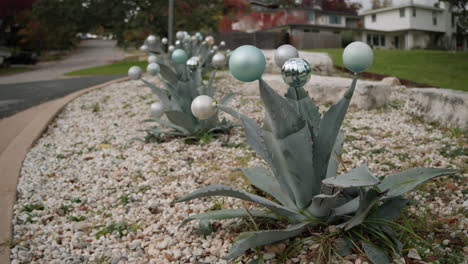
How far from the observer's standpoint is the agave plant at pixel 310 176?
141cm

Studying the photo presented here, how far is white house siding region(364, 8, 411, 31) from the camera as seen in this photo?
30734mm

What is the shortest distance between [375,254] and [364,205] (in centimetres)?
20

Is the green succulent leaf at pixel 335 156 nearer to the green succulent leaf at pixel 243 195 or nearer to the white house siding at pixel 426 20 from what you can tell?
the green succulent leaf at pixel 243 195

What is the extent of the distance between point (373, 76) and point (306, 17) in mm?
27233

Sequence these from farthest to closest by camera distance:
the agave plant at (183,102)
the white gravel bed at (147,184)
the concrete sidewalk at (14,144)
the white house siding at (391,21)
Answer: the white house siding at (391,21)
the agave plant at (183,102)
the concrete sidewalk at (14,144)
the white gravel bed at (147,184)

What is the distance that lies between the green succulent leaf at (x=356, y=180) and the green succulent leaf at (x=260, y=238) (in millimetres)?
340

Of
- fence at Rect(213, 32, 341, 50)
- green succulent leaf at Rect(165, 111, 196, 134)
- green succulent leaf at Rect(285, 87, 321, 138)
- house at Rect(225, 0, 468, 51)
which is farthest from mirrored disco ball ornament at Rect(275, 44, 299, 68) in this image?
house at Rect(225, 0, 468, 51)

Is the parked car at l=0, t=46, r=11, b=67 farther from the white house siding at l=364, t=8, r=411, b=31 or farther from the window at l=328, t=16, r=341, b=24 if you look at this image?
the white house siding at l=364, t=8, r=411, b=31

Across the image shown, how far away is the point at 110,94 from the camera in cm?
738

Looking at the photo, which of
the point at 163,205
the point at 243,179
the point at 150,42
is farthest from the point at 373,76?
the point at 163,205

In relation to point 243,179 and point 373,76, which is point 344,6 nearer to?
point 373,76

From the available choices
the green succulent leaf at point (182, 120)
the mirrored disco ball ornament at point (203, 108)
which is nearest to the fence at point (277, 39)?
the green succulent leaf at point (182, 120)

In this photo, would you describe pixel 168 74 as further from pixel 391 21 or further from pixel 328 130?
pixel 391 21

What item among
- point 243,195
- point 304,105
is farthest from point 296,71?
point 243,195
